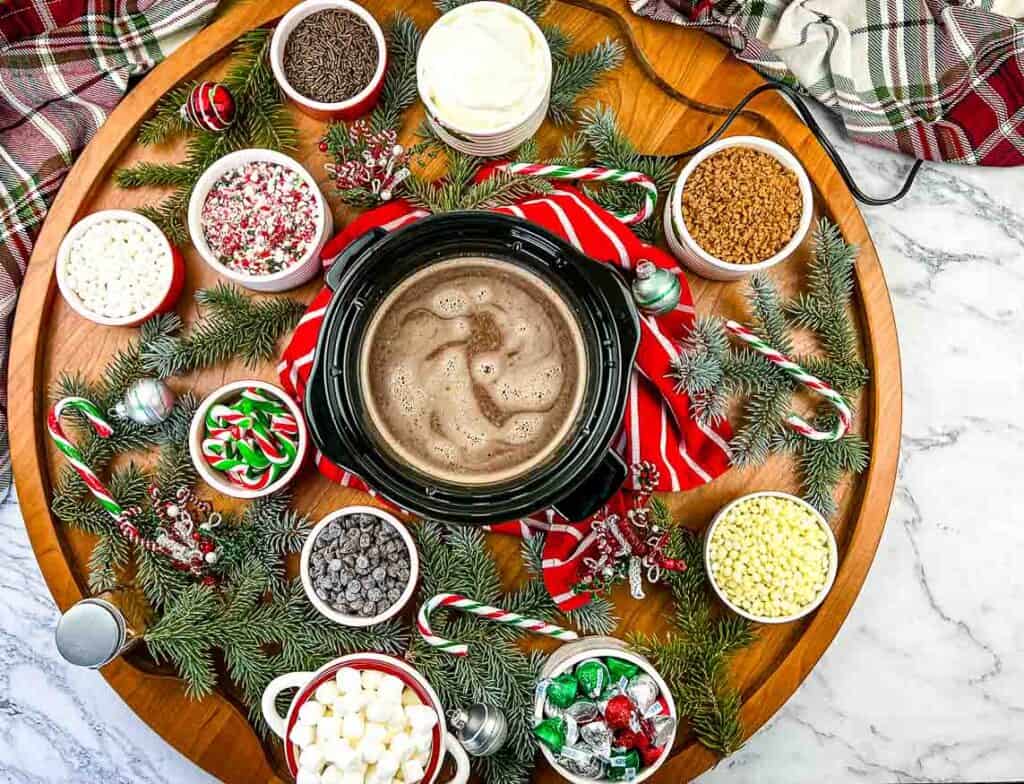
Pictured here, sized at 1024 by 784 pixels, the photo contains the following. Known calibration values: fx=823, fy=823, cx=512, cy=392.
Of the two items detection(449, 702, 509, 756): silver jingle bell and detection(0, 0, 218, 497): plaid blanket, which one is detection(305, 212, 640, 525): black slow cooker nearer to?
detection(449, 702, 509, 756): silver jingle bell

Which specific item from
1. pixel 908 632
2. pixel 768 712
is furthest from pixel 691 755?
pixel 908 632

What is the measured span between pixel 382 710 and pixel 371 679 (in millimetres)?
50

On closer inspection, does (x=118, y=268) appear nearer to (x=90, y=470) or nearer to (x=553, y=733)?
(x=90, y=470)

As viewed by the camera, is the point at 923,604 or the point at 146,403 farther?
the point at 923,604

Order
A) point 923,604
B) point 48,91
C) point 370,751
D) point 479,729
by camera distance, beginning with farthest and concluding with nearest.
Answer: point 923,604, point 48,91, point 479,729, point 370,751

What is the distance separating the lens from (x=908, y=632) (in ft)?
4.88

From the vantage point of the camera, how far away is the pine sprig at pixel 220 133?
3.82ft

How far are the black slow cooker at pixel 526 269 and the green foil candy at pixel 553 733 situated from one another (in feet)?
0.92

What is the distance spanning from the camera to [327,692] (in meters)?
1.01

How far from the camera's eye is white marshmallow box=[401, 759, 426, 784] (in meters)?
0.98

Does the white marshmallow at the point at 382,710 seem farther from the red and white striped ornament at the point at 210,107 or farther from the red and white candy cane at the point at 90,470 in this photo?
the red and white striped ornament at the point at 210,107

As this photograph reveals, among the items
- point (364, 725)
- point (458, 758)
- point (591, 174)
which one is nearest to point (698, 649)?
point (458, 758)

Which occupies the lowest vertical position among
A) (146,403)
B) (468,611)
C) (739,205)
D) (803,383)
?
(468,611)

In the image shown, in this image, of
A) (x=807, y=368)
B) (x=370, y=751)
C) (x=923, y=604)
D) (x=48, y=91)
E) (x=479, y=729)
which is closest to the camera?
(x=370, y=751)
